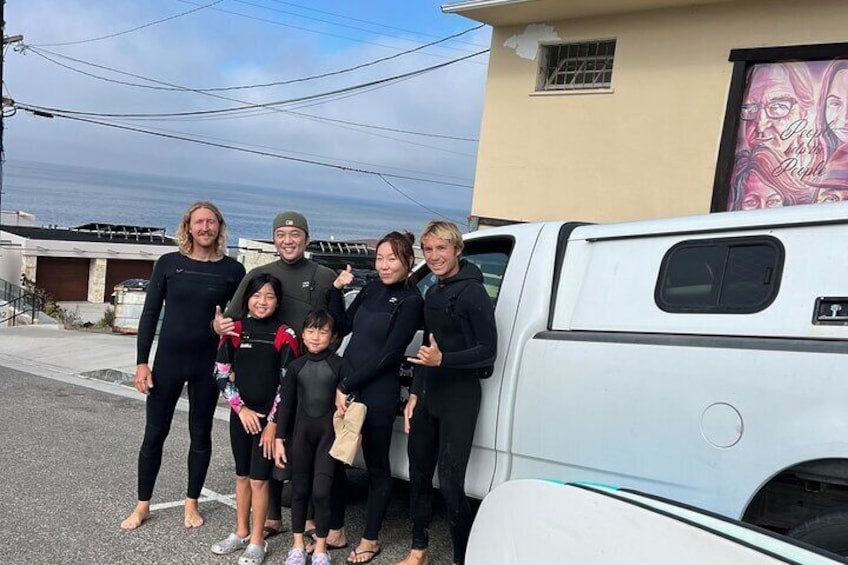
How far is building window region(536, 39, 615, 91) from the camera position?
10562 millimetres

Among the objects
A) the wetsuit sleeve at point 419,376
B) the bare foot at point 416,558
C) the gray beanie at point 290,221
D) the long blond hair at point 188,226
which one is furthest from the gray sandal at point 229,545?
the gray beanie at point 290,221

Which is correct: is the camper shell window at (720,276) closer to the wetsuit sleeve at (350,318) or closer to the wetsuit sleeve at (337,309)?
the wetsuit sleeve at (350,318)

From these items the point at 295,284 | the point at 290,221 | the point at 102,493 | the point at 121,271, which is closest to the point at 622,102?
the point at 290,221

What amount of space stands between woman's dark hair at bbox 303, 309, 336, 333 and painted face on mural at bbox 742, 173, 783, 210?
7.10 metres

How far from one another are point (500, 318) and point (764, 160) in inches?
271

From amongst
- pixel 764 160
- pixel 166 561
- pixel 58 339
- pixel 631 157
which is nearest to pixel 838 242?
pixel 166 561

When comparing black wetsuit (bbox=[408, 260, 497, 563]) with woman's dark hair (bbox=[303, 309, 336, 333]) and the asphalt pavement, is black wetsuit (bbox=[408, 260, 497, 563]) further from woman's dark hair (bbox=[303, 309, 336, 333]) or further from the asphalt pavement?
the asphalt pavement

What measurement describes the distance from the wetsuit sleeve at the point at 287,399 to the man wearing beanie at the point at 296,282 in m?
0.31

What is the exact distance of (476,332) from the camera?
350 cm

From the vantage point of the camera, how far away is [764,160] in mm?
9102

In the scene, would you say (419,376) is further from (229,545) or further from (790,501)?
(790,501)

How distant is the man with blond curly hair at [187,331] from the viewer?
4258 mm

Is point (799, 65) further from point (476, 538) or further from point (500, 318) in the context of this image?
point (476, 538)

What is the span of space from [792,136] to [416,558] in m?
7.59
